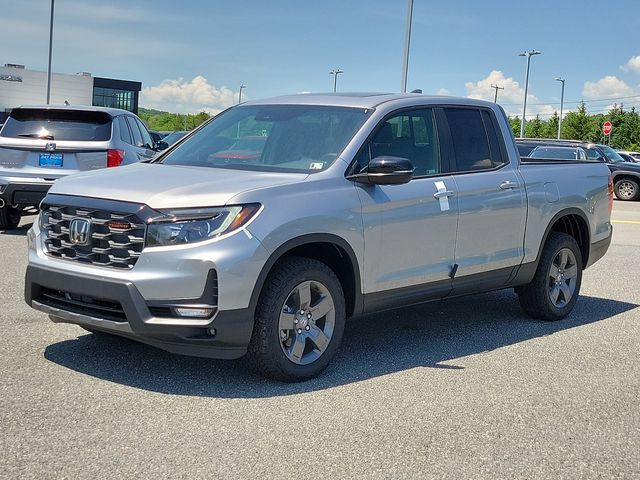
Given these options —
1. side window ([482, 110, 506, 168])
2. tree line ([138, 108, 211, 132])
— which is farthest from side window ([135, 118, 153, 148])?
tree line ([138, 108, 211, 132])

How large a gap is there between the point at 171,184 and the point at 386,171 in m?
1.36

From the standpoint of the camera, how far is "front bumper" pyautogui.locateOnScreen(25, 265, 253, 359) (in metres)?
4.77

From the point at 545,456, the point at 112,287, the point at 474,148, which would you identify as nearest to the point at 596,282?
the point at 474,148

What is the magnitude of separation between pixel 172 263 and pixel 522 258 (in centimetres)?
330

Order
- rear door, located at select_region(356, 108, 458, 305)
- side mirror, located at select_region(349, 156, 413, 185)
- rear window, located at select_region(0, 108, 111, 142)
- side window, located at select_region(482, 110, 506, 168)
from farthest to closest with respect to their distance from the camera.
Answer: rear window, located at select_region(0, 108, 111, 142)
side window, located at select_region(482, 110, 506, 168)
rear door, located at select_region(356, 108, 458, 305)
side mirror, located at select_region(349, 156, 413, 185)

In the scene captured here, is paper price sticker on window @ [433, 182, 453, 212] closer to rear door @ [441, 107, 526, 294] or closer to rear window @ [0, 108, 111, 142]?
rear door @ [441, 107, 526, 294]

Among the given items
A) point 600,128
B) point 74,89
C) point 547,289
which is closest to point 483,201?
point 547,289

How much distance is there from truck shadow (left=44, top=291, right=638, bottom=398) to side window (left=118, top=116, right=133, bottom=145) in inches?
218

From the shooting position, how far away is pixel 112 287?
479 cm

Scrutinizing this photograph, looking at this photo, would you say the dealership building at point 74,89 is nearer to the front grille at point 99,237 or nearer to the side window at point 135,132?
the side window at point 135,132

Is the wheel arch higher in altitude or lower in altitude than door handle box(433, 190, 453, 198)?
lower

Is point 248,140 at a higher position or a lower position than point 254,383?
higher

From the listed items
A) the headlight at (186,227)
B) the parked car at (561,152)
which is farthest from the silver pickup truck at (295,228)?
the parked car at (561,152)

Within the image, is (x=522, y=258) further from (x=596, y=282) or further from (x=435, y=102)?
(x=596, y=282)
